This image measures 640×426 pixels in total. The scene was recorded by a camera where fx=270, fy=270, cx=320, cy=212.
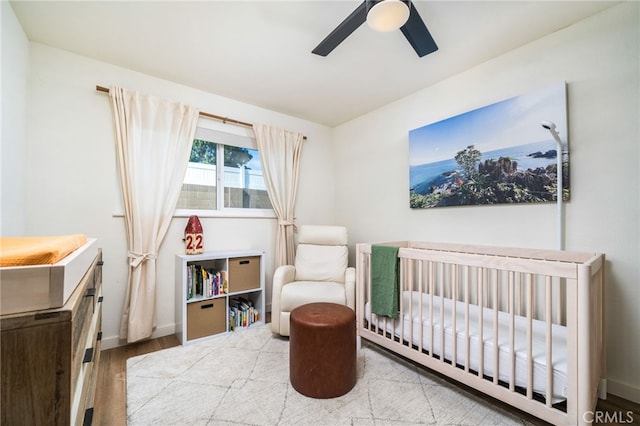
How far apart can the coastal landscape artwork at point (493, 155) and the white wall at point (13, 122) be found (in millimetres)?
3020

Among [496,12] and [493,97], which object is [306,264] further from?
[496,12]

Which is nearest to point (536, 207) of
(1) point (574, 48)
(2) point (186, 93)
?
(1) point (574, 48)

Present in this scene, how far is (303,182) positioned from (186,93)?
161 centimetres

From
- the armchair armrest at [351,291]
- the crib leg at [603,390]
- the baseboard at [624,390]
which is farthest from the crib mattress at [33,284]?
the baseboard at [624,390]

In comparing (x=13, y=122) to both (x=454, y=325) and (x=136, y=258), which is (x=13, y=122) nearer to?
(x=136, y=258)

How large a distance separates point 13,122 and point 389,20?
237cm

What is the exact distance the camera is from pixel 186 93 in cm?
266

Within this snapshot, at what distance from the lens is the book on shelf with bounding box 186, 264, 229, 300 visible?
2416 mm

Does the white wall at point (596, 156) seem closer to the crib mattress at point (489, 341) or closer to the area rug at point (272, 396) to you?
the crib mattress at point (489, 341)

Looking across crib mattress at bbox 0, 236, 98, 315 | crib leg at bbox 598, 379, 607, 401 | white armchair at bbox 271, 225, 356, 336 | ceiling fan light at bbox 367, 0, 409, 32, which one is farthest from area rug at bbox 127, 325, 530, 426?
ceiling fan light at bbox 367, 0, 409, 32

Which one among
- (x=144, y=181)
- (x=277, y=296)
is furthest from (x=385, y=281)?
(x=144, y=181)

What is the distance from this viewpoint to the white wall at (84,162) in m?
2.02

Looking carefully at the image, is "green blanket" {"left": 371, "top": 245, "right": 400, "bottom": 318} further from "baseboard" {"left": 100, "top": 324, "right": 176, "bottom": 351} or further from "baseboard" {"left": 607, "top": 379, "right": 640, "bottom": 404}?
"baseboard" {"left": 100, "top": 324, "right": 176, "bottom": 351}

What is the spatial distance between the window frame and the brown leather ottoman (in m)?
1.63
